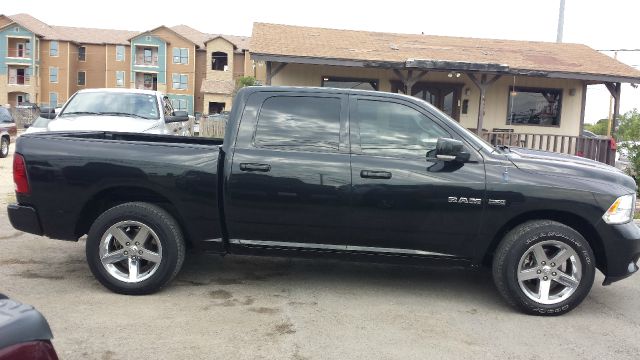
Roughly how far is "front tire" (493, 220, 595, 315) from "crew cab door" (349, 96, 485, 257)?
0.35 m

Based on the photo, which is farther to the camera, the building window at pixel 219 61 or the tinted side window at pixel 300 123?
the building window at pixel 219 61

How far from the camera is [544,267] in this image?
15.1ft

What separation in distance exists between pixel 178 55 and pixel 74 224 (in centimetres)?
5832

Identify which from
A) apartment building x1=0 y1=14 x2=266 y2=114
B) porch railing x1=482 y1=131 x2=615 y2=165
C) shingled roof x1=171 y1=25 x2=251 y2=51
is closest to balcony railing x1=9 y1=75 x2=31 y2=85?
apartment building x1=0 y1=14 x2=266 y2=114

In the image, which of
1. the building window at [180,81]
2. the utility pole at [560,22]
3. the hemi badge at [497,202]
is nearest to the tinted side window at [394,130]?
the hemi badge at [497,202]

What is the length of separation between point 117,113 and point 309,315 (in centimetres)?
654

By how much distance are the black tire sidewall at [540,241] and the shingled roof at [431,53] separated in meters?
10.6

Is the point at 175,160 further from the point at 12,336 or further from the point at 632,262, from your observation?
the point at 632,262

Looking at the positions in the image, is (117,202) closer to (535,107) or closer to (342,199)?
(342,199)

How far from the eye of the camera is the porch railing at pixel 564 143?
15.3m

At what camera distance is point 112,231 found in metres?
4.74

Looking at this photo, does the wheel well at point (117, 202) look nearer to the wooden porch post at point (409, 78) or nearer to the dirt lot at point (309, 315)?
the dirt lot at point (309, 315)

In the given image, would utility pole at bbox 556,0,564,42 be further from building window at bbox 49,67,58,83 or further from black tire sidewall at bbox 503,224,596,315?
building window at bbox 49,67,58,83

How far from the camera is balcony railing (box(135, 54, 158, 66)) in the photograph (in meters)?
60.2
